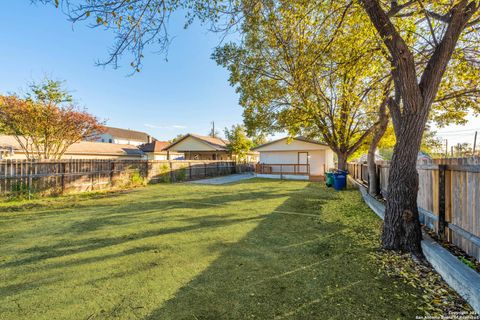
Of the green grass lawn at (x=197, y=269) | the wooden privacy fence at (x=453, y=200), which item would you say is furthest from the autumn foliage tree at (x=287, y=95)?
the green grass lawn at (x=197, y=269)

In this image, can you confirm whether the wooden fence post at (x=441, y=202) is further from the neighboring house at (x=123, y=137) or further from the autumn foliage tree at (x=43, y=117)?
the neighboring house at (x=123, y=137)

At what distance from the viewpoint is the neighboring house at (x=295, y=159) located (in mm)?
20531

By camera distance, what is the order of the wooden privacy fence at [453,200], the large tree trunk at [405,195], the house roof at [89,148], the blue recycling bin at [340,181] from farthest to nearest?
the house roof at [89,148] → the blue recycling bin at [340,181] → the large tree trunk at [405,195] → the wooden privacy fence at [453,200]

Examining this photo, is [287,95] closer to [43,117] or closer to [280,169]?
[280,169]

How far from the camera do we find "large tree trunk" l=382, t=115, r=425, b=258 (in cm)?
360

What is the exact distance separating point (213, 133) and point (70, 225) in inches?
1662

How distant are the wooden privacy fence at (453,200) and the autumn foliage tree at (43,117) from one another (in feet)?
54.1

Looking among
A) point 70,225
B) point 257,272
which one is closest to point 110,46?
point 257,272

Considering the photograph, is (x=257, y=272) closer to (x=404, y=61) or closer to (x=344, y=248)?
(x=344, y=248)

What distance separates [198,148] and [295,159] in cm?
1295

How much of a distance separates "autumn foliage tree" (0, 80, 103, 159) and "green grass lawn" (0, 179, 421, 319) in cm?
858

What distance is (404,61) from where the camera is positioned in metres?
3.67

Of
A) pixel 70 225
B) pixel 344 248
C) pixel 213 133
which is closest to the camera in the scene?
pixel 344 248

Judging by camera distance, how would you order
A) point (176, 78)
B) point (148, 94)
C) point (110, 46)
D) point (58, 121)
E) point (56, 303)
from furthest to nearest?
point (148, 94) → point (176, 78) → point (58, 121) → point (110, 46) → point (56, 303)
